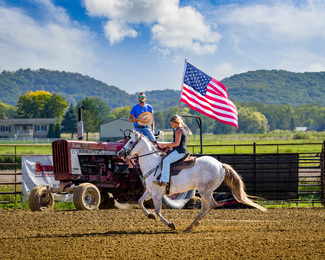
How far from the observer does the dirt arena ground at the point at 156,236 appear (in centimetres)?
655

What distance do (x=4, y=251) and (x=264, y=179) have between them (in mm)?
9541

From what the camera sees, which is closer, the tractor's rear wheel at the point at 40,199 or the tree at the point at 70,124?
the tractor's rear wheel at the point at 40,199

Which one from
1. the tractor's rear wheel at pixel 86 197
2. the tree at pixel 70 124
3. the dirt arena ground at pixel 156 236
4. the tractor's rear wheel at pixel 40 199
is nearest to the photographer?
the dirt arena ground at pixel 156 236

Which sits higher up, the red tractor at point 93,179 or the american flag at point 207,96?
the american flag at point 207,96

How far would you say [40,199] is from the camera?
40.3 ft

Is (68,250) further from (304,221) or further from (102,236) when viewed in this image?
(304,221)

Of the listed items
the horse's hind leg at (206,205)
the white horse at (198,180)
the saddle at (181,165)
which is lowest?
the horse's hind leg at (206,205)

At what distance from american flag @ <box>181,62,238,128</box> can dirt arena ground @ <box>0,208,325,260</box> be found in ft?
11.5

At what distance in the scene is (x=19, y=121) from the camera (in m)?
122

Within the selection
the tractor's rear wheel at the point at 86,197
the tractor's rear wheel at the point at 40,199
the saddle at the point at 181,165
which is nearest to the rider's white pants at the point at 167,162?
the saddle at the point at 181,165

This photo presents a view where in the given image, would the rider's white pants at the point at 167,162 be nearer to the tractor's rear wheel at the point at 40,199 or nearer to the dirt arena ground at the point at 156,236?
the dirt arena ground at the point at 156,236

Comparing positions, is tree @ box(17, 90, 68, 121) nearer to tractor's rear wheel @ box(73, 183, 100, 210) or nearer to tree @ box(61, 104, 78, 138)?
tree @ box(61, 104, 78, 138)

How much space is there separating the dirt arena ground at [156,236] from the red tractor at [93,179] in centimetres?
73

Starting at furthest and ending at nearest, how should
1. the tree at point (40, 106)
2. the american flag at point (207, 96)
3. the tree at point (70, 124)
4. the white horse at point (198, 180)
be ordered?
the tree at point (40, 106)
the tree at point (70, 124)
the american flag at point (207, 96)
the white horse at point (198, 180)
